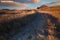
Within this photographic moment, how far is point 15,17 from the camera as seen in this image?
1.96 metres

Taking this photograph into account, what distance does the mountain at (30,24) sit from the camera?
190 cm

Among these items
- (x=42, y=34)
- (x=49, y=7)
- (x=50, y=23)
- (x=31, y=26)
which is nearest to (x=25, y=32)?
(x=31, y=26)

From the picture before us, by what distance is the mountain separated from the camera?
190cm

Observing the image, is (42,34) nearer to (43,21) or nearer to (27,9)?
(43,21)

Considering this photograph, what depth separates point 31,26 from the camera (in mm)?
1951

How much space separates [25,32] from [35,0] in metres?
0.53

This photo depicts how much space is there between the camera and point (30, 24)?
196cm

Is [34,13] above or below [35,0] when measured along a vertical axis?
below

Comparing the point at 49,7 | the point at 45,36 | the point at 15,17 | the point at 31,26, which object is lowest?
the point at 45,36

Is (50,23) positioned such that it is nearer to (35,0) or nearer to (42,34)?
(42,34)

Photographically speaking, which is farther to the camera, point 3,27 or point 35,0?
point 35,0

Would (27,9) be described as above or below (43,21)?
above

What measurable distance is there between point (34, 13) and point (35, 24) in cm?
18

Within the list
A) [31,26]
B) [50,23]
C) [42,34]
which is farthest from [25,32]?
[50,23]
